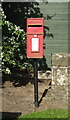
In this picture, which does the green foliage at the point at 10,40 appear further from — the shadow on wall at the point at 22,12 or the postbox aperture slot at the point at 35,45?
the shadow on wall at the point at 22,12

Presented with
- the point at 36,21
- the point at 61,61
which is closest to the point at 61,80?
the point at 61,61

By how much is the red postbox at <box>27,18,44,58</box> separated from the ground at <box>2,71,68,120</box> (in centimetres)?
122

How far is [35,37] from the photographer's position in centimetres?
639

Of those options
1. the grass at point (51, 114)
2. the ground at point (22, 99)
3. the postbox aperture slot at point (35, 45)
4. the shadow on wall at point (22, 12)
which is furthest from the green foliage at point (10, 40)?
the shadow on wall at point (22, 12)

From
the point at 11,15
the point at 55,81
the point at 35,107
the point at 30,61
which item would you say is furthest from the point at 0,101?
the point at 11,15

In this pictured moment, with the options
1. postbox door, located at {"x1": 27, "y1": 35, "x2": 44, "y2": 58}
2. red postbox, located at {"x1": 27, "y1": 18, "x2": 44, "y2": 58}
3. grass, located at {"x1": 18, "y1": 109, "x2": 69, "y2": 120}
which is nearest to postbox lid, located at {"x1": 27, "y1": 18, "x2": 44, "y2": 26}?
red postbox, located at {"x1": 27, "y1": 18, "x2": 44, "y2": 58}

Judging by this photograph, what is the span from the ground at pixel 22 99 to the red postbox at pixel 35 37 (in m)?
1.22

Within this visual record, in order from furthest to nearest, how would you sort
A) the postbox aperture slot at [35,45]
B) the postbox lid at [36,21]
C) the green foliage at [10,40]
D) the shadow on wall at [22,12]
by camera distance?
the shadow on wall at [22,12]
the green foliage at [10,40]
the postbox aperture slot at [35,45]
the postbox lid at [36,21]

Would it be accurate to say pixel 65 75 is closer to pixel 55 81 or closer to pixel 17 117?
pixel 55 81

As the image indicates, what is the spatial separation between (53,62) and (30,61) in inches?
134

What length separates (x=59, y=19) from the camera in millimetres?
10297

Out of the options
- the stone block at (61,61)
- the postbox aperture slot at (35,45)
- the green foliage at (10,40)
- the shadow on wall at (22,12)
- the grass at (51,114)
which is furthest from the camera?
the shadow on wall at (22,12)

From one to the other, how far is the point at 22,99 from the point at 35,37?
70.7 inches

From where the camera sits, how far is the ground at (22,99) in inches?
255
